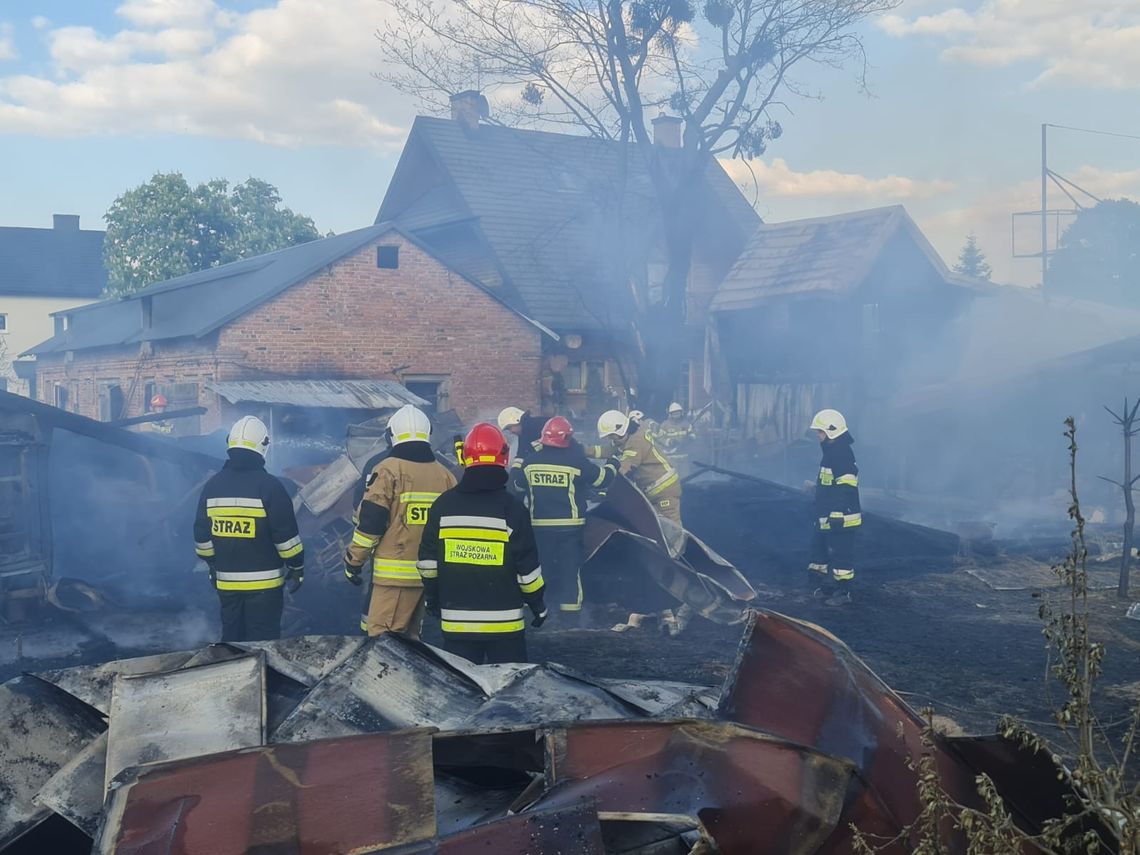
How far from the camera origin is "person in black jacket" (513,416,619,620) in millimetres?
8234

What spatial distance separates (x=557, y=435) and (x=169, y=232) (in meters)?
33.2

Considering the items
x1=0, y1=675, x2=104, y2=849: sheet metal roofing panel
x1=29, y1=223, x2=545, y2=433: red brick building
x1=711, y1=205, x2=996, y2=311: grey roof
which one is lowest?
x1=0, y1=675, x2=104, y2=849: sheet metal roofing panel

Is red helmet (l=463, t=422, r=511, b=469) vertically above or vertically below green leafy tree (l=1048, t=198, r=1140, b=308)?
below

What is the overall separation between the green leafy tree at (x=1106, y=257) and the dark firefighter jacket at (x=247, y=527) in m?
37.0

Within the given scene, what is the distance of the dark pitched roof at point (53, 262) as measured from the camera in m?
48.4

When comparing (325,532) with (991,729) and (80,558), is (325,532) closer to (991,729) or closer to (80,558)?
(80,558)

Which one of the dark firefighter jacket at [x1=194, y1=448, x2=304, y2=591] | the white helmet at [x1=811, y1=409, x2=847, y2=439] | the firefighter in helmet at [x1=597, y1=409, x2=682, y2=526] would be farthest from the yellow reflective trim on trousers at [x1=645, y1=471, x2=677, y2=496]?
the dark firefighter jacket at [x1=194, y1=448, x2=304, y2=591]

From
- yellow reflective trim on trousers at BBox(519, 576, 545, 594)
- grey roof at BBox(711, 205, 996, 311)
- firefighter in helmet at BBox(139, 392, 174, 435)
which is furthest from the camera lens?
grey roof at BBox(711, 205, 996, 311)

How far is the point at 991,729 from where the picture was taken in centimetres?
609

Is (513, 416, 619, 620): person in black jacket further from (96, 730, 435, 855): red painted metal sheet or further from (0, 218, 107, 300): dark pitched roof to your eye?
(0, 218, 107, 300): dark pitched roof

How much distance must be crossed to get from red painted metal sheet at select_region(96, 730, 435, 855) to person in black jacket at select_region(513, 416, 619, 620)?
487cm

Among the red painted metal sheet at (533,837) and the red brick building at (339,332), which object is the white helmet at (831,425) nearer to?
the red painted metal sheet at (533,837)

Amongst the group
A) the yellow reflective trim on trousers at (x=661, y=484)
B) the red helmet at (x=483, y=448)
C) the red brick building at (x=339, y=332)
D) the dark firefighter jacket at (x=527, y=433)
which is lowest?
the yellow reflective trim on trousers at (x=661, y=484)

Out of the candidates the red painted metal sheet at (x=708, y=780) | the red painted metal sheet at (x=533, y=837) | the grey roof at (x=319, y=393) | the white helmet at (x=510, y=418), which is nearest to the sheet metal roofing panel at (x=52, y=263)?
the grey roof at (x=319, y=393)
